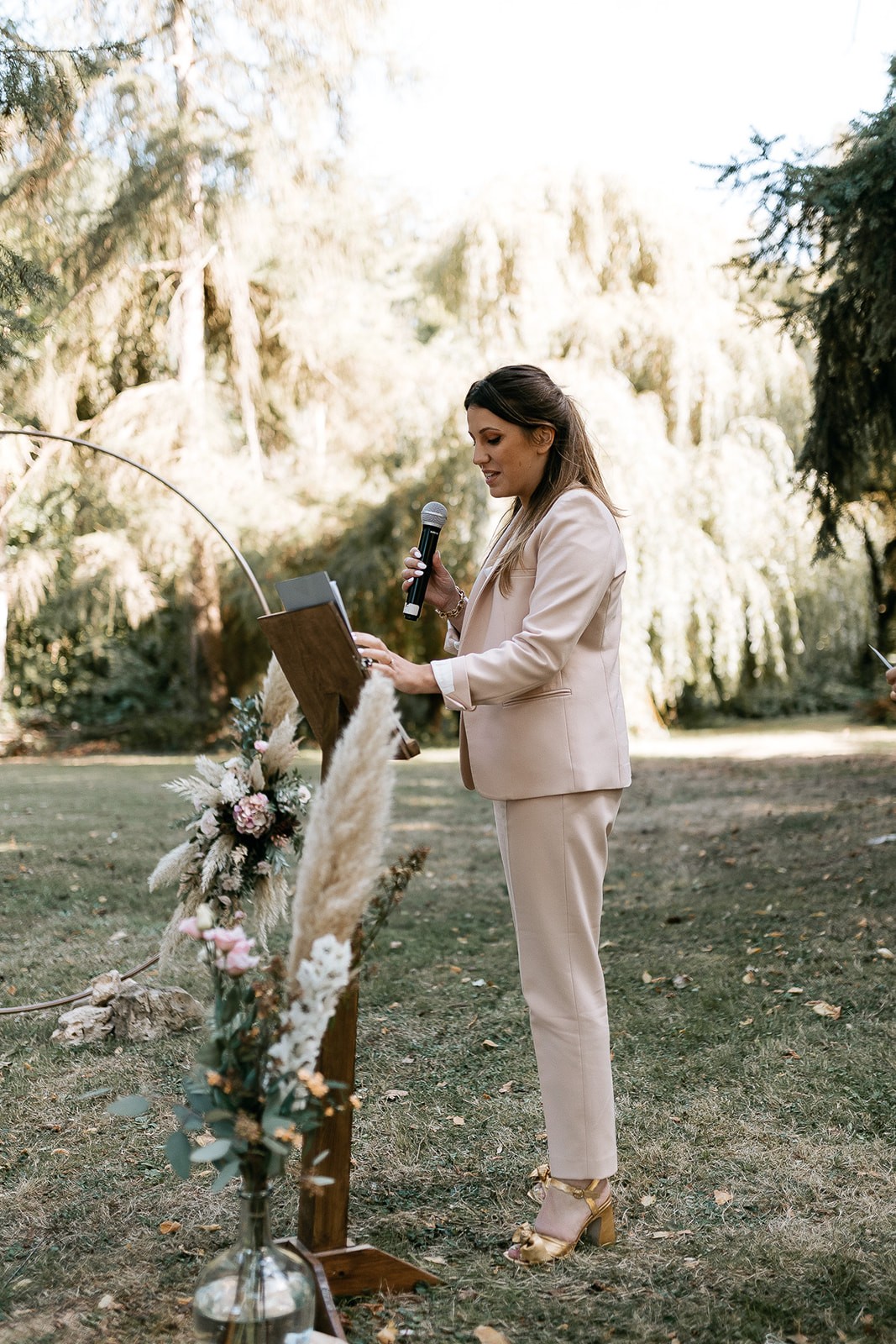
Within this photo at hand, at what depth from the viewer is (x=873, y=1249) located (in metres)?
2.73

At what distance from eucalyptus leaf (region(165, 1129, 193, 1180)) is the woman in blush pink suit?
0.93 meters

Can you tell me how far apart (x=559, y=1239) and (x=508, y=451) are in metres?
1.82

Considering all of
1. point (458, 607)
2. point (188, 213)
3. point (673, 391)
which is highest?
point (188, 213)

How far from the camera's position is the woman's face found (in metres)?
2.73

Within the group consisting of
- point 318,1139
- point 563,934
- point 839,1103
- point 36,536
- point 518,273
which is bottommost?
point 839,1103

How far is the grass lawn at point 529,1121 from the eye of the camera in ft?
8.29

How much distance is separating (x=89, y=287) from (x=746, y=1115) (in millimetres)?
13652

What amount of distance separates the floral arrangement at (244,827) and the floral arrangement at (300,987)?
0.79m

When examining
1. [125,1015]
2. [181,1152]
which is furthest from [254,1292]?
A: [125,1015]

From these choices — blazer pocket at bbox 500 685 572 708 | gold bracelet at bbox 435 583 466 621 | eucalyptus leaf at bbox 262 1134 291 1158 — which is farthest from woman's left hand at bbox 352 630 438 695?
eucalyptus leaf at bbox 262 1134 291 1158

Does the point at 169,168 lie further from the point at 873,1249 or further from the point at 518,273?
the point at 873,1249

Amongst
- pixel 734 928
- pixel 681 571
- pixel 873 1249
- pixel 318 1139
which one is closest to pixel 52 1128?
pixel 318 1139

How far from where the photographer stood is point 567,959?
2.70m

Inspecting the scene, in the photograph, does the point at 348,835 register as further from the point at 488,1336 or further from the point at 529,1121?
the point at 529,1121
